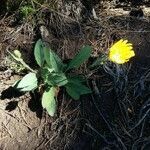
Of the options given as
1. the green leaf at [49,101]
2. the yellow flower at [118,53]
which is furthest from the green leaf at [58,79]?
the yellow flower at [118,53]

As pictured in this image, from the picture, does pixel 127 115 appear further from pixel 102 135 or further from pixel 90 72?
pixel 90 72

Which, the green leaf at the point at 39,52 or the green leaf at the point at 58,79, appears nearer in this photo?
the green leaf at the point at 58,79

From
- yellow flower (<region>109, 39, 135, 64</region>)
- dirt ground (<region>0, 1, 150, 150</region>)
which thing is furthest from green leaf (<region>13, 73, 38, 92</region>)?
yellow flower (<region>109, 39, 135, 64</region>)

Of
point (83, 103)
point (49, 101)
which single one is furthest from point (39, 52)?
point (83, 103)

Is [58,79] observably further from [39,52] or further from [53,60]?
[39,52]

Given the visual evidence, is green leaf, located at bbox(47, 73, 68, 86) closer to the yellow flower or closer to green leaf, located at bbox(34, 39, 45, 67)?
green leaf, located at bbox(34, 39, 45, 67)

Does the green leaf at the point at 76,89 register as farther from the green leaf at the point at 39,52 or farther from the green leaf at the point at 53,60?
the green leaf at the point at 39,52
